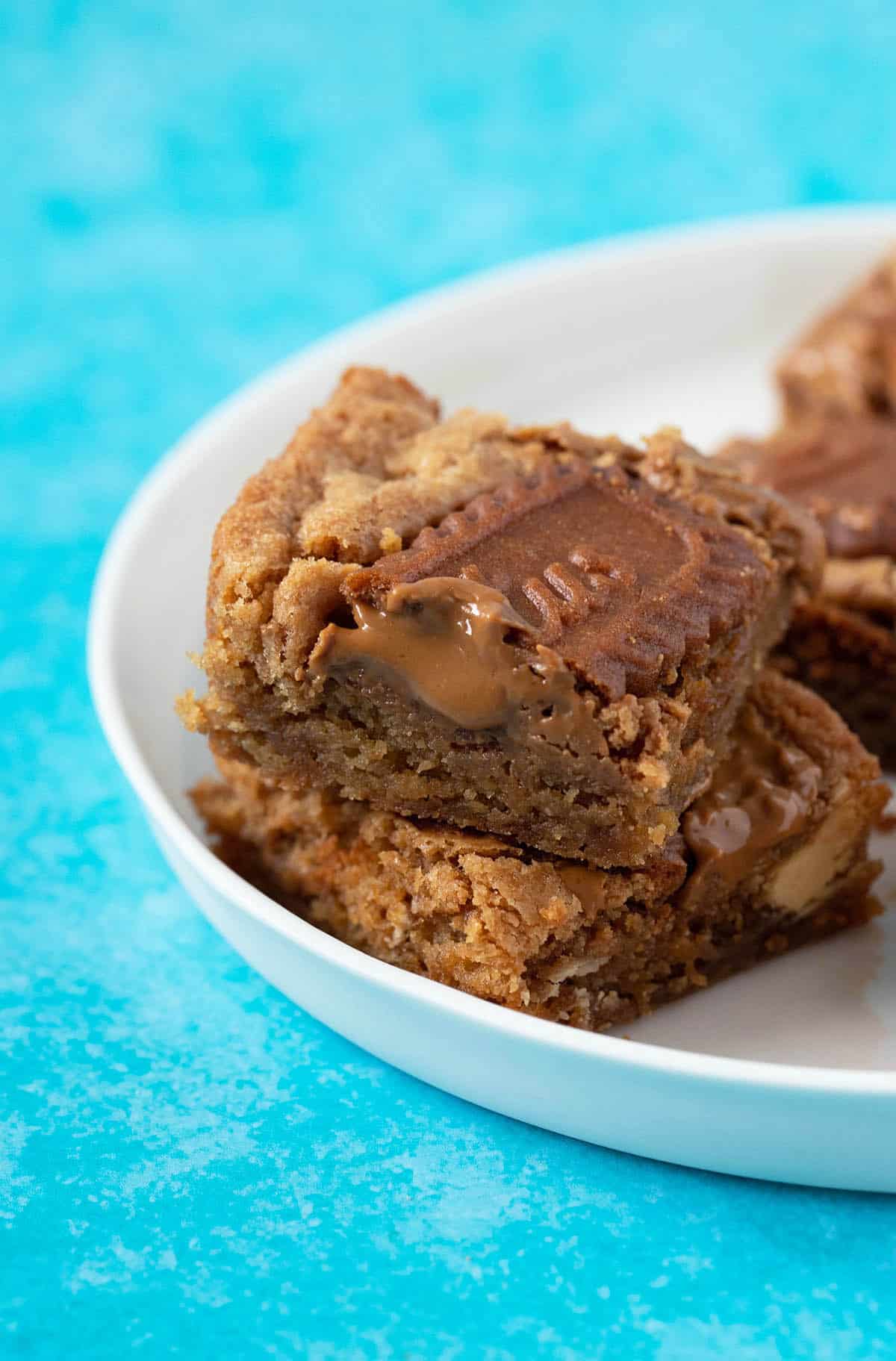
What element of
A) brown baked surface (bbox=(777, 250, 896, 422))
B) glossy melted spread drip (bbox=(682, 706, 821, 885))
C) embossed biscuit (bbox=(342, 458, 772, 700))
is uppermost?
brown baked surface (bbox=(777, 250, 896, 422))

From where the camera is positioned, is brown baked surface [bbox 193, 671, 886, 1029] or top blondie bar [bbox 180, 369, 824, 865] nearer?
top blondie bar [bbox 180, 369, 824, 865]

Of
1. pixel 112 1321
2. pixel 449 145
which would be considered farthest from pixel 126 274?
pixel 112 1321

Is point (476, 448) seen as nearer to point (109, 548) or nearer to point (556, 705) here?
point (556, 705)

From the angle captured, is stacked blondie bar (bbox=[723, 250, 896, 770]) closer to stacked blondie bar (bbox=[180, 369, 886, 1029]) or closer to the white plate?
stacked blondie bar (bbox=[180, 369, 886, 1029])

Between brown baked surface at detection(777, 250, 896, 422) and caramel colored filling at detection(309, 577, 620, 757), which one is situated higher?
brown baked surface at detection(777, 250, 896, 422)

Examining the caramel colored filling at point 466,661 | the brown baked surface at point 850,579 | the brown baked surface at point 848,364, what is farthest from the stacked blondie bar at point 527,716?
the brown baked surface at point 848,364

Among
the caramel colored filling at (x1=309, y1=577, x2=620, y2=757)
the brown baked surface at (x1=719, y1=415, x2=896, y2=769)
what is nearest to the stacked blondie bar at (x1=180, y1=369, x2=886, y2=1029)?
the caramel colored filling at (x1=309, y1=577, x2=620, y2=757)

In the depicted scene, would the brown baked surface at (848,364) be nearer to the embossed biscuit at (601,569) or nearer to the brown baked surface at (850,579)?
the brown baked surface at (850,579)
